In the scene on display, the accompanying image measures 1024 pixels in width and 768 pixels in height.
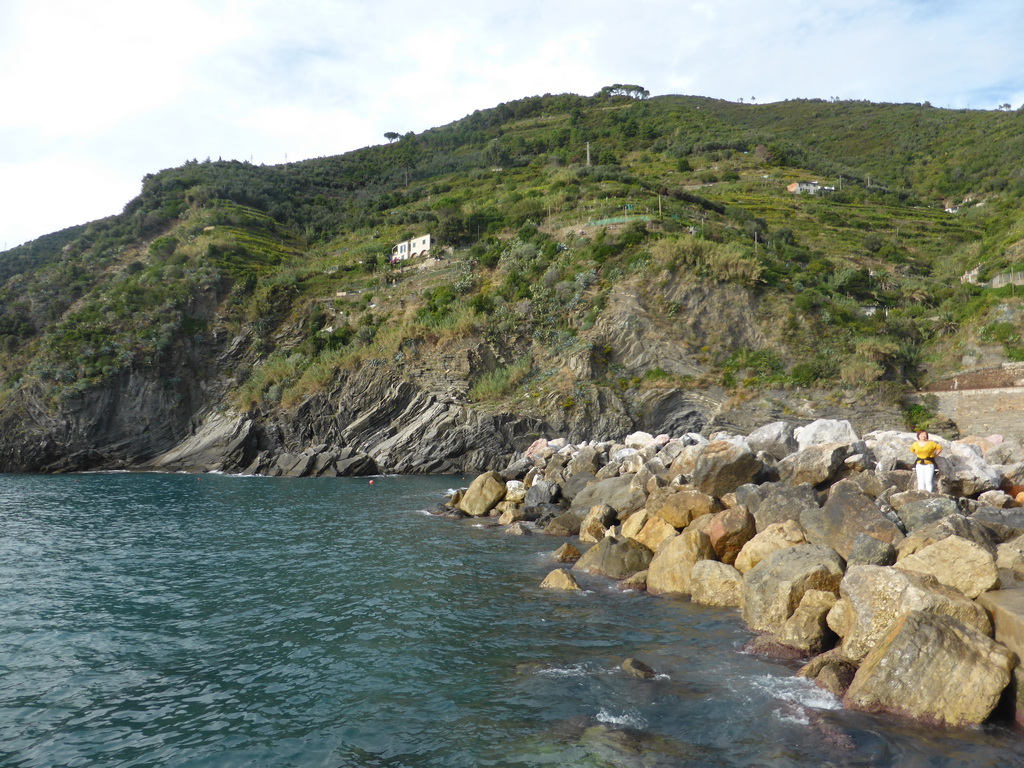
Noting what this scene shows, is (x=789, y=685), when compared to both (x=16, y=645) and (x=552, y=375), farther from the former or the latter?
(x=552, y=375)

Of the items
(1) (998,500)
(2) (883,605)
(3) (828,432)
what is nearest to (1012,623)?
(2) (883,605)

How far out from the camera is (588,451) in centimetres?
2544

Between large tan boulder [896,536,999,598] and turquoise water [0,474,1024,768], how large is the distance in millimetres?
2413

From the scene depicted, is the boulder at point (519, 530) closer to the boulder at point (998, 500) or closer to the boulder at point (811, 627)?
the boulder at point (811, 627)

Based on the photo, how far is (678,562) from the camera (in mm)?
12906

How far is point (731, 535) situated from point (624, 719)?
6685mm

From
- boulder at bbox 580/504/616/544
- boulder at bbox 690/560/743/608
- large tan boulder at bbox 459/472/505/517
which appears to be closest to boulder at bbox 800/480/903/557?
boulder at bbox 690/560/743/608

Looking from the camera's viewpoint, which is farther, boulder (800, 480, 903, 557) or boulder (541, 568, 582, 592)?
boulder (541, 568, 582, 592)

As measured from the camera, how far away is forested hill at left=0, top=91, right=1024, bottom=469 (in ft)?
128

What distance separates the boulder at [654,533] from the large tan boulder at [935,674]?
7.57 metres

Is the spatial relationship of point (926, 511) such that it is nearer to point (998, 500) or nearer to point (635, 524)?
point (998, 500)

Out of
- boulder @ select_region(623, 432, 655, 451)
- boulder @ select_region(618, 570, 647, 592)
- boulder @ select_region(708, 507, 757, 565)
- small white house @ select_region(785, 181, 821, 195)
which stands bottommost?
boulder @ select_region(618, 570, 647, 592)

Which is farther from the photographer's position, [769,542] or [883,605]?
[769,542]

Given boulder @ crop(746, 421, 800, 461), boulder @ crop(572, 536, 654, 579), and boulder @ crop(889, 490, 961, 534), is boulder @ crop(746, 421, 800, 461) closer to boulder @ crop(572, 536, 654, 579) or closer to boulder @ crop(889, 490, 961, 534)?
boulder @ crop(572, 536, 654, 579)
